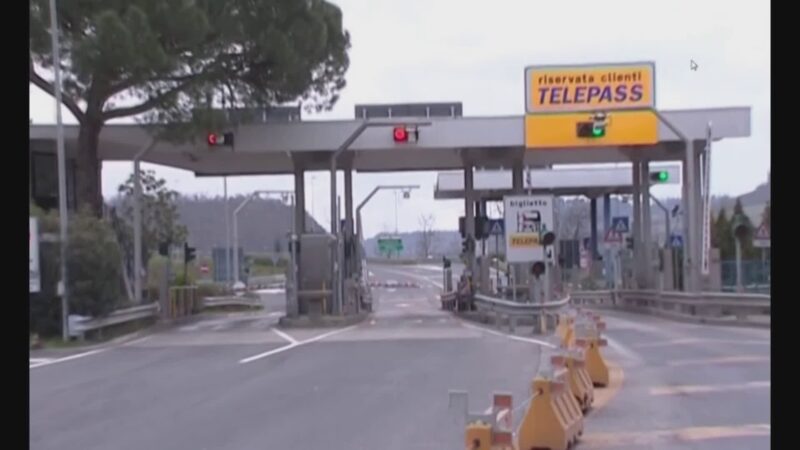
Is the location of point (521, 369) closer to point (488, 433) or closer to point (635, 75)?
point (488, 433)

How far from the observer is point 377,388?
675 inches

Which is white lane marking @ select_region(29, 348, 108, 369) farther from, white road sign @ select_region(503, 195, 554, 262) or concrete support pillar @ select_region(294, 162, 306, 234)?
concrete support pillar @ select_region(294, 162, 306, 234)

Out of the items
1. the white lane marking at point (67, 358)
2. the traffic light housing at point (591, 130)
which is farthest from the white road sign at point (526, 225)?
the white lane marking at point (67, 358)

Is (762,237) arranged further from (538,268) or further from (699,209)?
(699,209)

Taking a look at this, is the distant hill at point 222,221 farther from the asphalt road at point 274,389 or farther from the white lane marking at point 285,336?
the asphalt road at point 274,389

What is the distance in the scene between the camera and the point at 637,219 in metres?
43.7

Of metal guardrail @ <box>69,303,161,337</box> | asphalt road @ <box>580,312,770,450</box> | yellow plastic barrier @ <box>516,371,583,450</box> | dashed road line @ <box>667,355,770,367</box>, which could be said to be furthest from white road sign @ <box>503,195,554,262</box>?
yellow plastic barrier @ <box>516,371,583,450</box>

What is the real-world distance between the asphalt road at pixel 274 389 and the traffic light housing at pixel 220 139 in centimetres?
744

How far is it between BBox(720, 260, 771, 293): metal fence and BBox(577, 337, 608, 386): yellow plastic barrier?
2583 centimetres

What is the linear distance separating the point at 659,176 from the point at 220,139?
55.5ft

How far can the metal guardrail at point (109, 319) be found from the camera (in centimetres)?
2952

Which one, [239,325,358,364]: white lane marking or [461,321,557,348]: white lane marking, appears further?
[461,321,557,348]: white lane marking

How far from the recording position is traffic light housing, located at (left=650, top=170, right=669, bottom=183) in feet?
147
